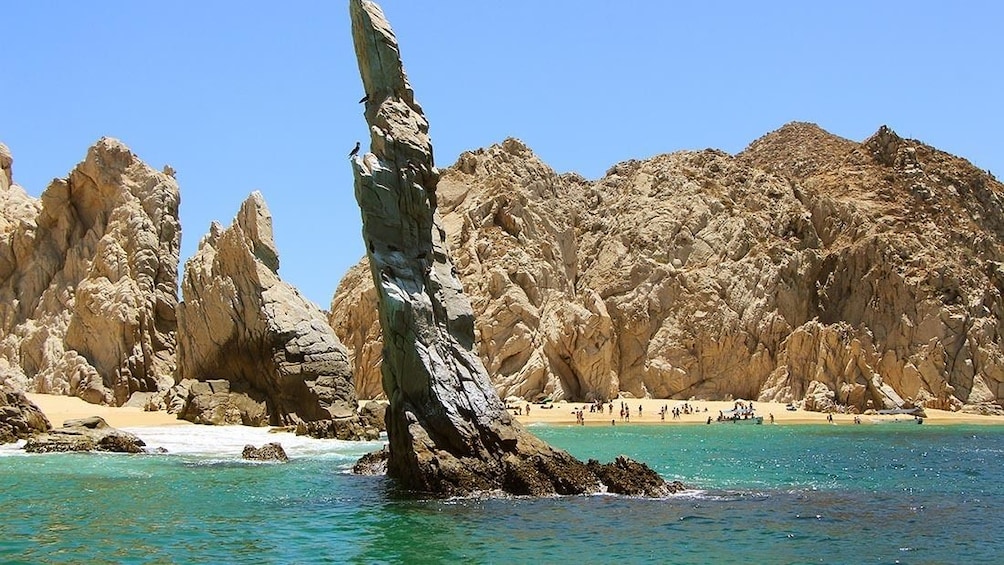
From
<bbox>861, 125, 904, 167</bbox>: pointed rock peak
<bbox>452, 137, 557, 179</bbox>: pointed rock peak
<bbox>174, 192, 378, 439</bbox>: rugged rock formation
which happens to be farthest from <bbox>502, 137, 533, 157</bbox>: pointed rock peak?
<bbox>174, 192, 378, 439</bbox>: rugged rock formation

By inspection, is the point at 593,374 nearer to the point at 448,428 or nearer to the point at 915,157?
the point at 915,157

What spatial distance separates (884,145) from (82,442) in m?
86.5

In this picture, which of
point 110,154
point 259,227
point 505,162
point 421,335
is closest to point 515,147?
point 505,162

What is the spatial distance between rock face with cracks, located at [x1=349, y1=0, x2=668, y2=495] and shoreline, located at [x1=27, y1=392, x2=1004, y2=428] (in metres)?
25.0

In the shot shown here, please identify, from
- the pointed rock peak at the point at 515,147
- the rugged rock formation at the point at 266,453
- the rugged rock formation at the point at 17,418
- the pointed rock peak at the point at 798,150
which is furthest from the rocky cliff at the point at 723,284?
the rugged rock formation at the point at 266,453

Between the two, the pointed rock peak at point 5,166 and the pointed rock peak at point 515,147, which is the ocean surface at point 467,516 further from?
the pointed rock peak at point 515,147

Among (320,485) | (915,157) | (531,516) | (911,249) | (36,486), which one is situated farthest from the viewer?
(915,157)

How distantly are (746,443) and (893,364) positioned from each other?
34.0m

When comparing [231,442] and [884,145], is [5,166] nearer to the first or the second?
[231,442]

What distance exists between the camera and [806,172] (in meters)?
104

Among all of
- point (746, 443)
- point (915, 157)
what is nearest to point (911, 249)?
point (915, 157)

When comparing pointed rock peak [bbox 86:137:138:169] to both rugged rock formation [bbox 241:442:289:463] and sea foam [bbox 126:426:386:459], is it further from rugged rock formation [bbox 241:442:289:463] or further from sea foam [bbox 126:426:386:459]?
rugged rock formation [bbox 241:442:289:463]

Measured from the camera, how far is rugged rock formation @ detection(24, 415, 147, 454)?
32438 millimetres

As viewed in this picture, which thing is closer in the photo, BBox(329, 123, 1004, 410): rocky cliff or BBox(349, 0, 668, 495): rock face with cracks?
BBox(349, 0, 668, 495): rock face with cracks
